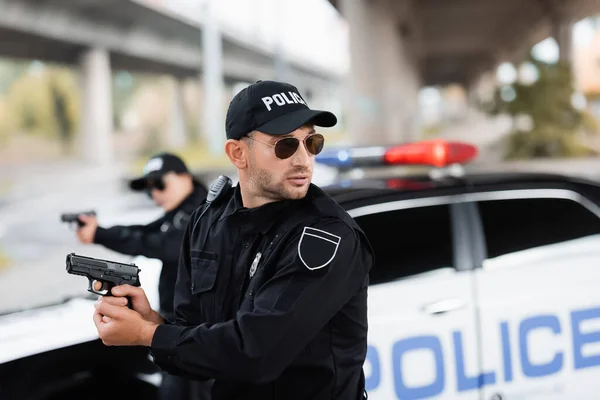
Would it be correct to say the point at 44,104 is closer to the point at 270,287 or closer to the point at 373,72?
the point at 373,72

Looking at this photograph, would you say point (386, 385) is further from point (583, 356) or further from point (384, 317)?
point (583, 356)

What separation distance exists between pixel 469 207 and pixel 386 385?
90cm

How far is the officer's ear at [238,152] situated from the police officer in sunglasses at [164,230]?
54.2 inches

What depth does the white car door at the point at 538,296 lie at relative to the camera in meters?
3.06

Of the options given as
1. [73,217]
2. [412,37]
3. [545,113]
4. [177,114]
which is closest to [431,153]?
[73,217]

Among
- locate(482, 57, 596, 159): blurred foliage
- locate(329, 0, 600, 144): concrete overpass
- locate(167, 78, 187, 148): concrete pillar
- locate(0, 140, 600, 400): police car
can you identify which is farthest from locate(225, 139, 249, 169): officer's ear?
locate(167, 78, 187, 148): concrete pillar

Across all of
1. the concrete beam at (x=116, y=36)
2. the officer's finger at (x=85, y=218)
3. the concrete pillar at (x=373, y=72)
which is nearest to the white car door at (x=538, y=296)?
the officer's finger at (x=85, y=218)

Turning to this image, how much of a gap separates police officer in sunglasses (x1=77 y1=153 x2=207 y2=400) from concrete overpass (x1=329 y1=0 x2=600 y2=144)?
661 inches

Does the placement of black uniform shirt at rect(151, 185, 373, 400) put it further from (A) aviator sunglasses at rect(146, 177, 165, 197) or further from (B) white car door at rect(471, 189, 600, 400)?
(A) aviator sunglasses at rect(146, 177, 165, 197)

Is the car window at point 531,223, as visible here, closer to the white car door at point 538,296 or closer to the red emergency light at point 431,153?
the white car door at point 538,296

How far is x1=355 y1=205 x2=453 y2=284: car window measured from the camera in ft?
9.97

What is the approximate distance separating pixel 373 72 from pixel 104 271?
22.5 metres

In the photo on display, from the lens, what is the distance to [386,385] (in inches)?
112

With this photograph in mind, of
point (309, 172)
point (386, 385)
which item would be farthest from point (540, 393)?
point (309, 172)
